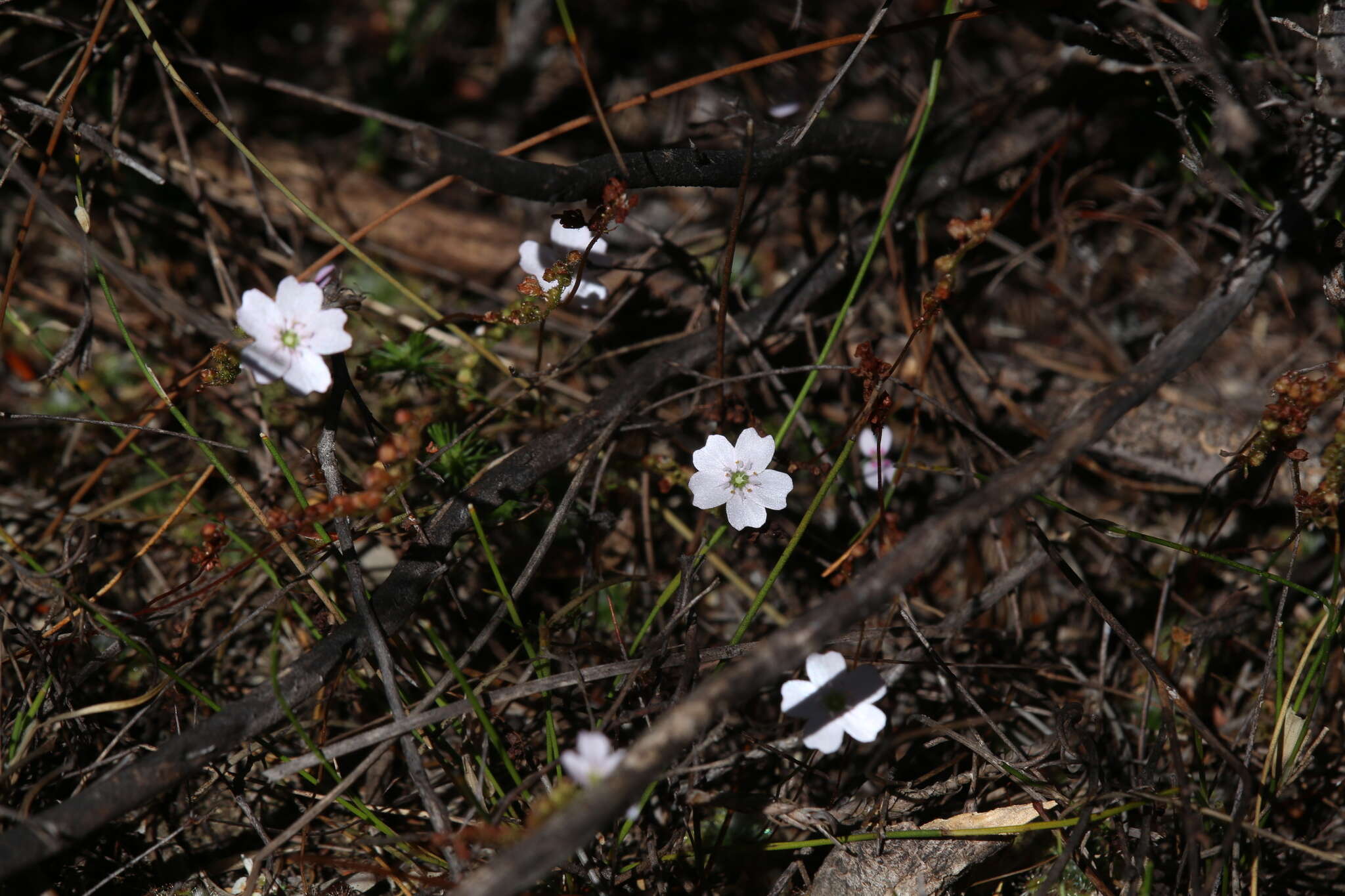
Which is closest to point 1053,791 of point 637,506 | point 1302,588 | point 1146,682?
point 1146,682

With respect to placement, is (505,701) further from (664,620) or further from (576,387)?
(576,387)

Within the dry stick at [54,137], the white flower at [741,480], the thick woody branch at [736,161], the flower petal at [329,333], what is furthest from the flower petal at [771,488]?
the dry stick at [54,137]

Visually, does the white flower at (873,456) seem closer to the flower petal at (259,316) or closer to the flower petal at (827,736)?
the flower petal at (827,736)

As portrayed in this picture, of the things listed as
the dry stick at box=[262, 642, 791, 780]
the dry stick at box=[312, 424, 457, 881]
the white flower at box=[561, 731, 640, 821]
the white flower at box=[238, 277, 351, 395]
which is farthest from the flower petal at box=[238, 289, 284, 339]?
the white flower at box=[561, 731, 640, 821]

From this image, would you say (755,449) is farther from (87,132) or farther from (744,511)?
(87,132)

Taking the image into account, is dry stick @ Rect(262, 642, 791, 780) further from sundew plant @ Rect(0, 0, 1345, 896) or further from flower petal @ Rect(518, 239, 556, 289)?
flower petal @ Rect(518, 239, 556, 289)
